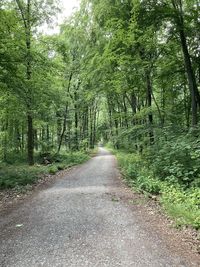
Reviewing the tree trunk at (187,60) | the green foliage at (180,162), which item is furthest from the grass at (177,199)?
the tree trunk at (187,60)

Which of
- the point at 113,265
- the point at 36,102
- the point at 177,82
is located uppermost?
the point at 177,82

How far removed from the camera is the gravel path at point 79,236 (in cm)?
429

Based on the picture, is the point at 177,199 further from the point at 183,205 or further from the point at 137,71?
the point at 137,71

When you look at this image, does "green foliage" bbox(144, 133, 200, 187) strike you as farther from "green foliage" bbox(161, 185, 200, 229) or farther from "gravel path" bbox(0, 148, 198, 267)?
"gravel path" bbox(0, 148, 198, 267)

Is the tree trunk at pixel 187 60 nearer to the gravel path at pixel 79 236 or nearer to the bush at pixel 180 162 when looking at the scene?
the bush at pixel 180 162

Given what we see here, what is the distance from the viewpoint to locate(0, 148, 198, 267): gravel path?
4293 millimetres

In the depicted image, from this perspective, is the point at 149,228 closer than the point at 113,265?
No

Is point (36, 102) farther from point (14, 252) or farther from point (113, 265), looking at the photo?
point (113, 265)

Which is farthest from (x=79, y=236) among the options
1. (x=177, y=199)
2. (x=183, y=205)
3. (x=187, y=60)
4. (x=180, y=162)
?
(x=187, y=60)

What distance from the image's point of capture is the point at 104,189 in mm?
9891

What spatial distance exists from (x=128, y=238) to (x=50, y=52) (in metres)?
14.4

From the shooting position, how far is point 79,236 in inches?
207

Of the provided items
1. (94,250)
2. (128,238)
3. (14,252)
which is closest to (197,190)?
(128,238)

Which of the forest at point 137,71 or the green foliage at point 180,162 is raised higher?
the forest at point 137,71
